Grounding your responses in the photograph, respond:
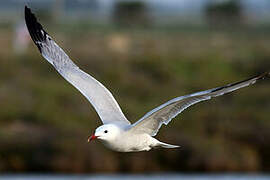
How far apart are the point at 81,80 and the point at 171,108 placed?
1.69 meters

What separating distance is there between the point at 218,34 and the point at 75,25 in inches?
314

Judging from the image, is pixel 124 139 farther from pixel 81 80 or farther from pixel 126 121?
pixel 81 80

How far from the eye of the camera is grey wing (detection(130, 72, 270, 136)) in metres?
8.40

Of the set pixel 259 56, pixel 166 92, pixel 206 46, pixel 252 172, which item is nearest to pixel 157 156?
pixel 252 172

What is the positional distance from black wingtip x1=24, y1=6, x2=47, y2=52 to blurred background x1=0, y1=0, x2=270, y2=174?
7.28 m

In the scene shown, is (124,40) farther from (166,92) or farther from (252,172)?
(252,172)

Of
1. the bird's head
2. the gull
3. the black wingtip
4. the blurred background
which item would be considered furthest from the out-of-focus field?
the bird's head

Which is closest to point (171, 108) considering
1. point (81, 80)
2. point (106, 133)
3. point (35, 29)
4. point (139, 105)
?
point (106, 133)

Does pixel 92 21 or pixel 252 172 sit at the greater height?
pixel 92 21

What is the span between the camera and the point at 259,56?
2795cm

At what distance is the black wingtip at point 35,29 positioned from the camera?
36.4 ft

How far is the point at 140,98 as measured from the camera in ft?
77.8

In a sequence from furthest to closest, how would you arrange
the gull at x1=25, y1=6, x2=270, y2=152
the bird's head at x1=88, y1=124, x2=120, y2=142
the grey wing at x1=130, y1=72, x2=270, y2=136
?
the bird's head at x1=88, y1=124, x2=120, y2=142, the gull at x1=25, y1=6, x2=270, y2=152, the grey wing at x1=130, y1=72, x2=270, y2=136

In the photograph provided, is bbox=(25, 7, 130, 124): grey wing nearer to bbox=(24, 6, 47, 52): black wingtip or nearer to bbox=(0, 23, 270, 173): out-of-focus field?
bbox=(24, 6, 47, 52): black wingtip
